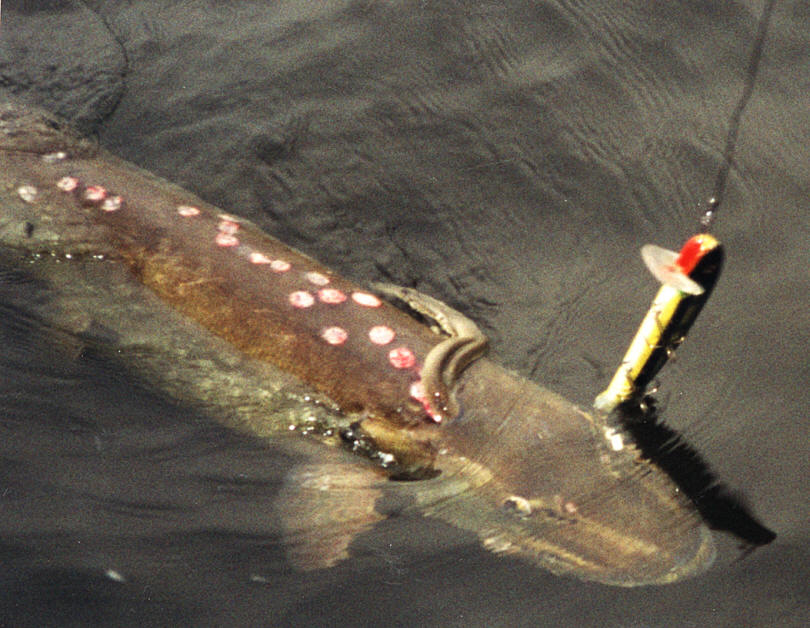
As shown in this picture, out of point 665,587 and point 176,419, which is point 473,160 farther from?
point 665,587

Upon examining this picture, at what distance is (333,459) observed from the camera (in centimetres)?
498

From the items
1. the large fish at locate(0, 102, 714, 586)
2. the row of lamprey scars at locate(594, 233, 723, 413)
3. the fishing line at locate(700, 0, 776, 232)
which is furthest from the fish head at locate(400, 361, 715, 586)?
the fishing line at locate(700, 0, 776, 232)

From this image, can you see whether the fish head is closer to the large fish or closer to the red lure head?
the large fish

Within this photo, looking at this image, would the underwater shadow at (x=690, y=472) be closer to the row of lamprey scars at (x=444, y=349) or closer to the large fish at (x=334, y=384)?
the large fish at (x=334, y=384)

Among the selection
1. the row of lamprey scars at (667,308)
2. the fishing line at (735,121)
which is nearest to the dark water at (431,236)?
the fishing line at (735,121)

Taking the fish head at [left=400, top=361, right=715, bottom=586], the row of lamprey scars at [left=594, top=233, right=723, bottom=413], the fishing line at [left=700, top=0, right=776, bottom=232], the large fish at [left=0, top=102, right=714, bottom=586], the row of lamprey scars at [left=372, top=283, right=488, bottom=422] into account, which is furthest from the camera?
the fishing line at [left=700, top=0, right=776, bottom=232]

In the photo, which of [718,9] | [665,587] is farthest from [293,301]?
[718,9]

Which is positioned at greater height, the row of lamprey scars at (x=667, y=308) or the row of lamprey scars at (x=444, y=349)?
the row of lamprey scars at (x=667, y=308)

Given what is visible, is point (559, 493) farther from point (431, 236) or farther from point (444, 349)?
point (431, 236)

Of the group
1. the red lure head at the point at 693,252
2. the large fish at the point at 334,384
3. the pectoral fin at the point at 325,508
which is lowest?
the pectoral fin at the point at 325,508

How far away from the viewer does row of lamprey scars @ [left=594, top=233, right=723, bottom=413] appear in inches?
155

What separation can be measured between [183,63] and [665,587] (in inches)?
184

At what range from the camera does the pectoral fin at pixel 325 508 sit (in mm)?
4598

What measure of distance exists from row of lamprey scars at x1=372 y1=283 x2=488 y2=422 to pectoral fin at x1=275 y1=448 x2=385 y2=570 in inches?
16.4
